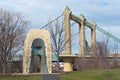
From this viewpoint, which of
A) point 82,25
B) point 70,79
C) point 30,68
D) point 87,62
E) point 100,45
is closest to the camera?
point 70,79

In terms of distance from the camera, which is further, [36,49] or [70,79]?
[36,49]

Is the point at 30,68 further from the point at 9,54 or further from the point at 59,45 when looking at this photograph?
the point at 59,45

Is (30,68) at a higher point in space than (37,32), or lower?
lower

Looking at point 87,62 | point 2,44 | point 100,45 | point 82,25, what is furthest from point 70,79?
point 82,25

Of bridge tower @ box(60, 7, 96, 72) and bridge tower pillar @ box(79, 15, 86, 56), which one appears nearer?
bridge tower @ box(60, 7, 96, 72)

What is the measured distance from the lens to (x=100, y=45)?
5609cm

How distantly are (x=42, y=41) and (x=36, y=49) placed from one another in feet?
4.39

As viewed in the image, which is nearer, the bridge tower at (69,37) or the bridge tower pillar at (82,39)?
the bridge tower at (69,37)

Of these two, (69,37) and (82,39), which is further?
(82,39)

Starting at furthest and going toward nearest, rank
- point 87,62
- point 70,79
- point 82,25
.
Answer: point 82,25
point 87,62
point 70,79


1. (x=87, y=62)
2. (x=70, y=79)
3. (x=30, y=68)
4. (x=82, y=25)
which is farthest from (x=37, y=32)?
(x=82, y=25)

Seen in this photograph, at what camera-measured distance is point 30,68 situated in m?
45.3

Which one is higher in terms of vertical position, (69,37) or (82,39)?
(82,39)

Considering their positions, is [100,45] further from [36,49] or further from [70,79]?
[70,79]
